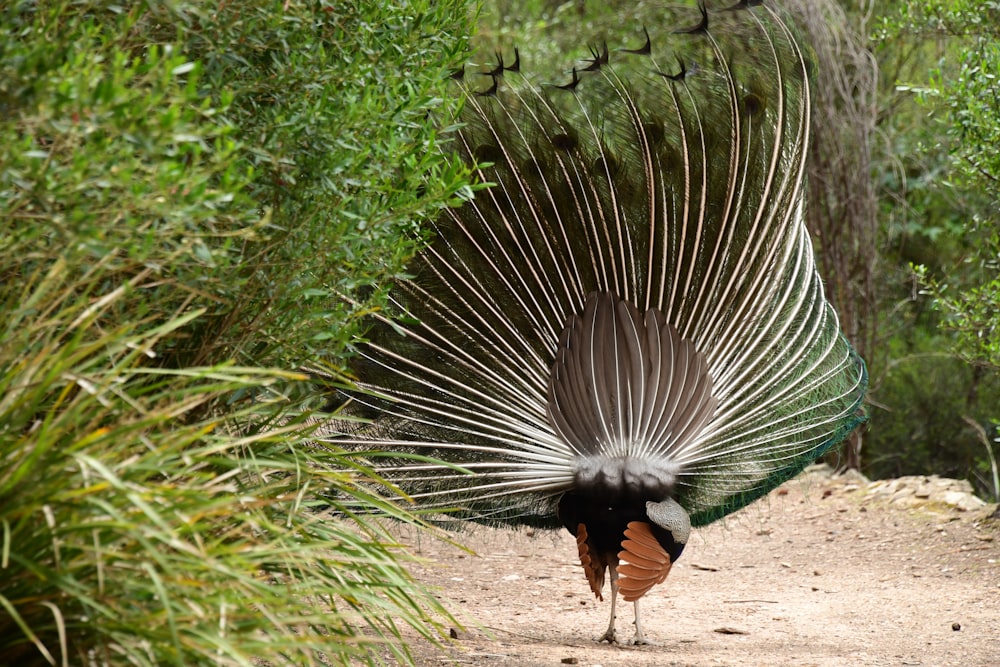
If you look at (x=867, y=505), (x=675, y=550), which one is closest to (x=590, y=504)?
(x=675, y=550)

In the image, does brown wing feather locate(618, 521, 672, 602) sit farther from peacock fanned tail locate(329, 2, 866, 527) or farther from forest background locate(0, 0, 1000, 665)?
forest background locate(0, 0, 1000, 665)

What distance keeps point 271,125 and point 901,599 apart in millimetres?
5604

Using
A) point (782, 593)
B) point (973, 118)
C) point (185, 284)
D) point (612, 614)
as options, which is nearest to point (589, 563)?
point (612, 614)

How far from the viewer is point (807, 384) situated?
234 inches

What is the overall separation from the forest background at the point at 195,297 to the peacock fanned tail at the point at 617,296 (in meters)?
0.82

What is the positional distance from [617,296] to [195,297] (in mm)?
2953

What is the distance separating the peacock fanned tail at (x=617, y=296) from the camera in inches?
223

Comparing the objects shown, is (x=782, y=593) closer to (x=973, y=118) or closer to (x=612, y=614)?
(x=612, y=614)

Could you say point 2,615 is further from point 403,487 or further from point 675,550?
point 675,550

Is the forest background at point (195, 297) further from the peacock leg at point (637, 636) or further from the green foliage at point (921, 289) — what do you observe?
the green foliage at point (921, 289)

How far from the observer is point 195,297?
3393 millimetres

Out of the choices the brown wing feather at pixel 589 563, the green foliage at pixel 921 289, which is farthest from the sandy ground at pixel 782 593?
the green foliage at pixel 921 289

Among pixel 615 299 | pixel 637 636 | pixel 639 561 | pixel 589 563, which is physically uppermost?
pixel 615 299

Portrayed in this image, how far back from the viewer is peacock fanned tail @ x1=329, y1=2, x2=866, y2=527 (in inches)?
223
